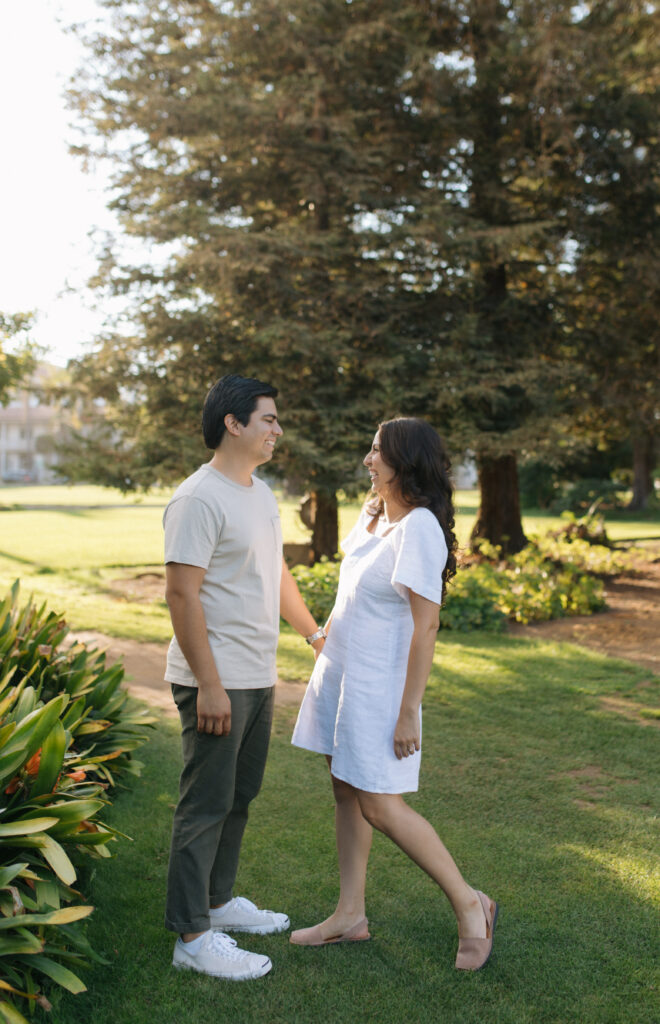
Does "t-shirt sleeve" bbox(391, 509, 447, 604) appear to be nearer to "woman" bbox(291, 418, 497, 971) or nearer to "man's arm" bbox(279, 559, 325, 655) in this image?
"woman" bbox(291, 418, 497, 971)

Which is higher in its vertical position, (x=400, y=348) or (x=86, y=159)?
(x=86, y=159)

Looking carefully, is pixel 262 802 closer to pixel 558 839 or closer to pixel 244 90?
pixel 558 839

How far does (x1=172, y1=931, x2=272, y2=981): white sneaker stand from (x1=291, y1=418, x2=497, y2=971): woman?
2.02ft

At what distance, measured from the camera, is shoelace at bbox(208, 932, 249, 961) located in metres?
2.87

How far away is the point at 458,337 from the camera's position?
1092cm

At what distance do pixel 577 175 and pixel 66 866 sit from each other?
41.0 feet

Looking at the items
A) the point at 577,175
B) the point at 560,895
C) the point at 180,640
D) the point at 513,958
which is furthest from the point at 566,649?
the point at 577,175

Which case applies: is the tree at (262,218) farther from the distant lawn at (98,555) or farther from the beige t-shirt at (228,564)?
the beige t-shirt at (228,564)

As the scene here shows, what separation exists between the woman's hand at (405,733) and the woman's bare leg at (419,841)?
171mm

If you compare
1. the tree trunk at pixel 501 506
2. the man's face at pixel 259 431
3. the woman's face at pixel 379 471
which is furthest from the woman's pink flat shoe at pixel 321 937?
the tree trunk at pixel 501 506

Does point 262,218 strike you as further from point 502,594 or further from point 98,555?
point 98,555

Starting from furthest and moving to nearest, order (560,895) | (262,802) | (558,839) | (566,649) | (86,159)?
(86,159)
(566,649)
(262,802)
(558,839)
(560,895)

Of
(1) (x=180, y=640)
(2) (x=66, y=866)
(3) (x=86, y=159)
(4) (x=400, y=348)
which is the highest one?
(3) (x=86, y=159)

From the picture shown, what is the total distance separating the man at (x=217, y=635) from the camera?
8.88ft
